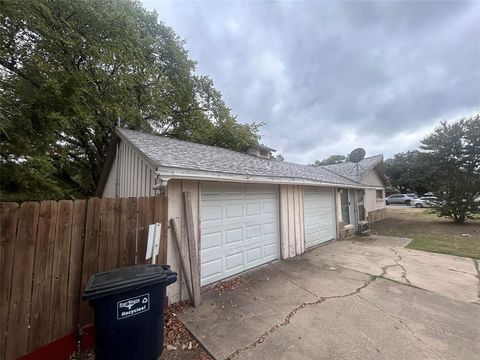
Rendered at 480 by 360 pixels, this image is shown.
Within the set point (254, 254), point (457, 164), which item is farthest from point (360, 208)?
point (457, 164)

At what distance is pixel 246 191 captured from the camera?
18.9 feet

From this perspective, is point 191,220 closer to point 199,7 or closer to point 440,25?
point 199,7

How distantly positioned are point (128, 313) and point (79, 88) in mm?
7944

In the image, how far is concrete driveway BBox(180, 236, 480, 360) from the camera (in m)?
2.80

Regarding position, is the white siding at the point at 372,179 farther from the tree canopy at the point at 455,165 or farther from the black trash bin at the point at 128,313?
the black trash bin at the point at 128,313

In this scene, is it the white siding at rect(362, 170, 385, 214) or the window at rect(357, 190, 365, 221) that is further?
the white siding at rect(362, 170, 385, 214)

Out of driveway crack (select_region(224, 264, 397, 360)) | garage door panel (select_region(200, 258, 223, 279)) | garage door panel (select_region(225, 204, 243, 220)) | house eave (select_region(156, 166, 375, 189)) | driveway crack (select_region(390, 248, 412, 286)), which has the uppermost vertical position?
house eave (select_region(156, 166, 375, 189))

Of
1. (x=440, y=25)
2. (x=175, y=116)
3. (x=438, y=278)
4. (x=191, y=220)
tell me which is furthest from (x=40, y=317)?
(x=175, y=116)

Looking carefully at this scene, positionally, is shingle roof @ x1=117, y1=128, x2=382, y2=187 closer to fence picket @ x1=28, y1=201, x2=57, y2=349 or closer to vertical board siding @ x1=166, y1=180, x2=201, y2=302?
vertical board siding @ x1=166, y1=180, x2=201, y2=302

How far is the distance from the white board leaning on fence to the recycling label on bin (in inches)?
37.2

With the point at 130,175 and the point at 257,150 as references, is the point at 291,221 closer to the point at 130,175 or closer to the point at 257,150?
the point at 130,175

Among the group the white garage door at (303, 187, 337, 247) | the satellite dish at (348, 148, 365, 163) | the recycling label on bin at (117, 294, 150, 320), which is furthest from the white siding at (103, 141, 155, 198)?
the satellite dish at (348, 148, 365, 163)

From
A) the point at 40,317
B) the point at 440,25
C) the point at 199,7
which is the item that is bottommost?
the point at 40,317

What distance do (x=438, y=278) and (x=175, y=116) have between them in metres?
14.8
